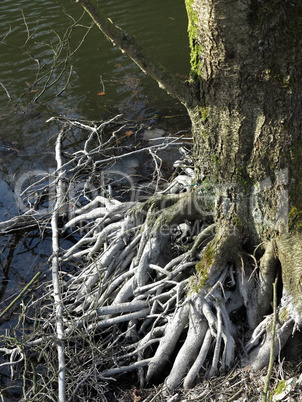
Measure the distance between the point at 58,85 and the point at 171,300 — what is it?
5.92 m

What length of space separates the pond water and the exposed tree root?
107 cm

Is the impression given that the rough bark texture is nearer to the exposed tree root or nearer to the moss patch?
the moss patch

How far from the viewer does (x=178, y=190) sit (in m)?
4.88

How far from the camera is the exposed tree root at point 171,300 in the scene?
11.5ft

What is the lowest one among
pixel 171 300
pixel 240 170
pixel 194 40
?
pixel 171 300

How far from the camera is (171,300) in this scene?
3.75 meters

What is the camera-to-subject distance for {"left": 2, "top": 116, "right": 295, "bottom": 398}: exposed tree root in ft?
11.5

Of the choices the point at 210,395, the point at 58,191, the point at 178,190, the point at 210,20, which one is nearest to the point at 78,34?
the point at 58,191

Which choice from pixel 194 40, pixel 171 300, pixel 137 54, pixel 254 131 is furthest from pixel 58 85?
pixel 254 131

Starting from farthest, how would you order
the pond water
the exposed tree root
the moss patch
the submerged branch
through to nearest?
1. the pond water
2. the exposed tree root
3. the moss patch
4. the submerged branch

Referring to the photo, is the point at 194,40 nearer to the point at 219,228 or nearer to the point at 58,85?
the point at 219,228

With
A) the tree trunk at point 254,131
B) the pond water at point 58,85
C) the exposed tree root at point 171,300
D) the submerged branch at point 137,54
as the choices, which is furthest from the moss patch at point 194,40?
the pond water at point 58,85

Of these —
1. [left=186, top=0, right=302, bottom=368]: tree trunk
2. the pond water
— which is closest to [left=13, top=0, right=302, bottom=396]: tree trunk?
[left=186, top=0, right=302, bottom=368]: tree trunk

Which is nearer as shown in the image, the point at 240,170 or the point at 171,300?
the point at 240,170
